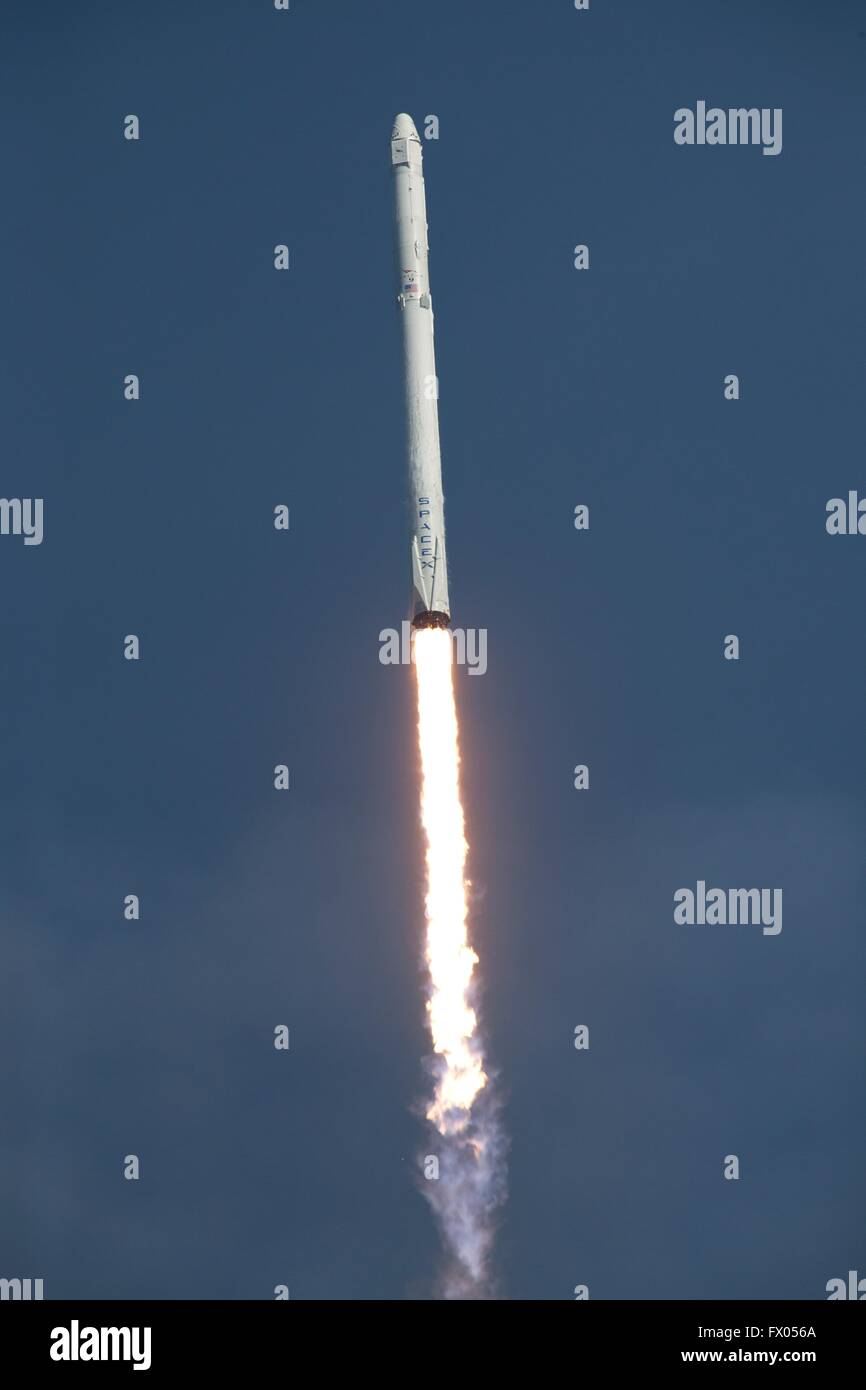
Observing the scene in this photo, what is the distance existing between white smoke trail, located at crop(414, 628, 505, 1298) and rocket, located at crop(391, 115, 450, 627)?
6.06m

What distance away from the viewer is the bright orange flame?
110m

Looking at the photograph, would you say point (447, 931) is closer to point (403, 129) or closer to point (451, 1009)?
point (451, 1009)

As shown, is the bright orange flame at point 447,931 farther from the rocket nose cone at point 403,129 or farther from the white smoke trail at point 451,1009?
the rocket nose cone at point 403,129

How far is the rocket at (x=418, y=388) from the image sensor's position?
10356 cm

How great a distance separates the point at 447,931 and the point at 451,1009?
9.58 ft

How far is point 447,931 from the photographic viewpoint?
364 ft

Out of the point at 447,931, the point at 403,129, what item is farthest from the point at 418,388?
the point at 447,931

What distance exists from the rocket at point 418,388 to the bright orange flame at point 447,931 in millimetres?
7675

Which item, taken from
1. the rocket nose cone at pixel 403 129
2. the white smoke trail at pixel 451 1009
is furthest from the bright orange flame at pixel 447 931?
the rocket nose cone at pixel 403 129

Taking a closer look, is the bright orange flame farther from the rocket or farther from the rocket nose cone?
the rocket nose cone

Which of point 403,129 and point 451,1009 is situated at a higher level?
point 403,129

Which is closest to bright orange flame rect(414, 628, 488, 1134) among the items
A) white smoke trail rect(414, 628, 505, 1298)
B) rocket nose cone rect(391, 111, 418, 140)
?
white smoke trail rect(414, 628, 505, 1298)

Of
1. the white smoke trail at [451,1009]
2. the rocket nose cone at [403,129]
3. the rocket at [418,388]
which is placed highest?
the rocket nose cone at [403,129]

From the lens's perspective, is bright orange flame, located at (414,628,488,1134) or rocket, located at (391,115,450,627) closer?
rocket, located at (391,115,450,627)
